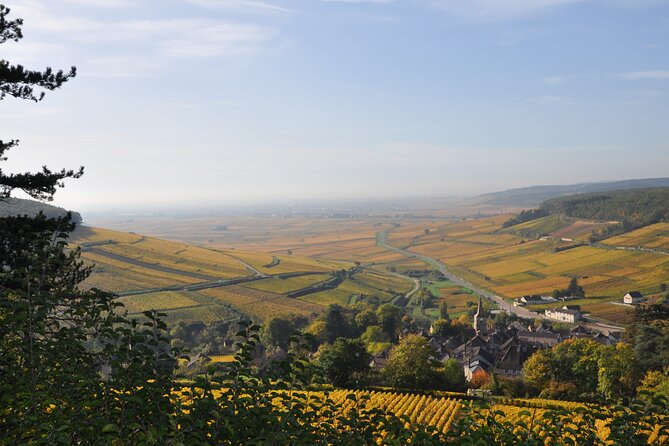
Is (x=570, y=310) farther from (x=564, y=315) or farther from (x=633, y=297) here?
(x=633, y=297)

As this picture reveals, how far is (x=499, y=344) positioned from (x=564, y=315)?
81.4 ft

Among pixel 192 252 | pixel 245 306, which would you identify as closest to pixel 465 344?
pixel 245 306

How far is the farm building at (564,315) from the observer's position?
81.1 meters

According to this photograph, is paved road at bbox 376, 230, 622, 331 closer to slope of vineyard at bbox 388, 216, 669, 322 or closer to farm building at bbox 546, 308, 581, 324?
farm building at bbox 546, 308, 581, 324

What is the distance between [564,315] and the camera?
82.8 meters

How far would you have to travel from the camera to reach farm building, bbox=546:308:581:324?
8106 centimetres

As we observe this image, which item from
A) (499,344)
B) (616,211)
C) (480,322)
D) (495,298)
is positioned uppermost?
(616,211)

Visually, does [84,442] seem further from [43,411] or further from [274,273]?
[274,273]

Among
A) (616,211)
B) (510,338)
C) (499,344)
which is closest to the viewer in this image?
(499,344)

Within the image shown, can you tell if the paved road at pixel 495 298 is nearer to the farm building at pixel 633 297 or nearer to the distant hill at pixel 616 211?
the farm building at pixel 633 297

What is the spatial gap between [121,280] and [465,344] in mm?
58146

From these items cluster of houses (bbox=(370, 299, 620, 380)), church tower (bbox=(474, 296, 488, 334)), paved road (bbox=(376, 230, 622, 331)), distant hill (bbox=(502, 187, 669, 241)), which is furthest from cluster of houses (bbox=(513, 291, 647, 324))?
distant hill (bbox=(502, 187, 669, 241))

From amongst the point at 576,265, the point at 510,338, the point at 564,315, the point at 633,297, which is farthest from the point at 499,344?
the point at 576,265

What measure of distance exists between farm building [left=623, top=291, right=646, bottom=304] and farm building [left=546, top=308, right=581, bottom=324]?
11161mm
